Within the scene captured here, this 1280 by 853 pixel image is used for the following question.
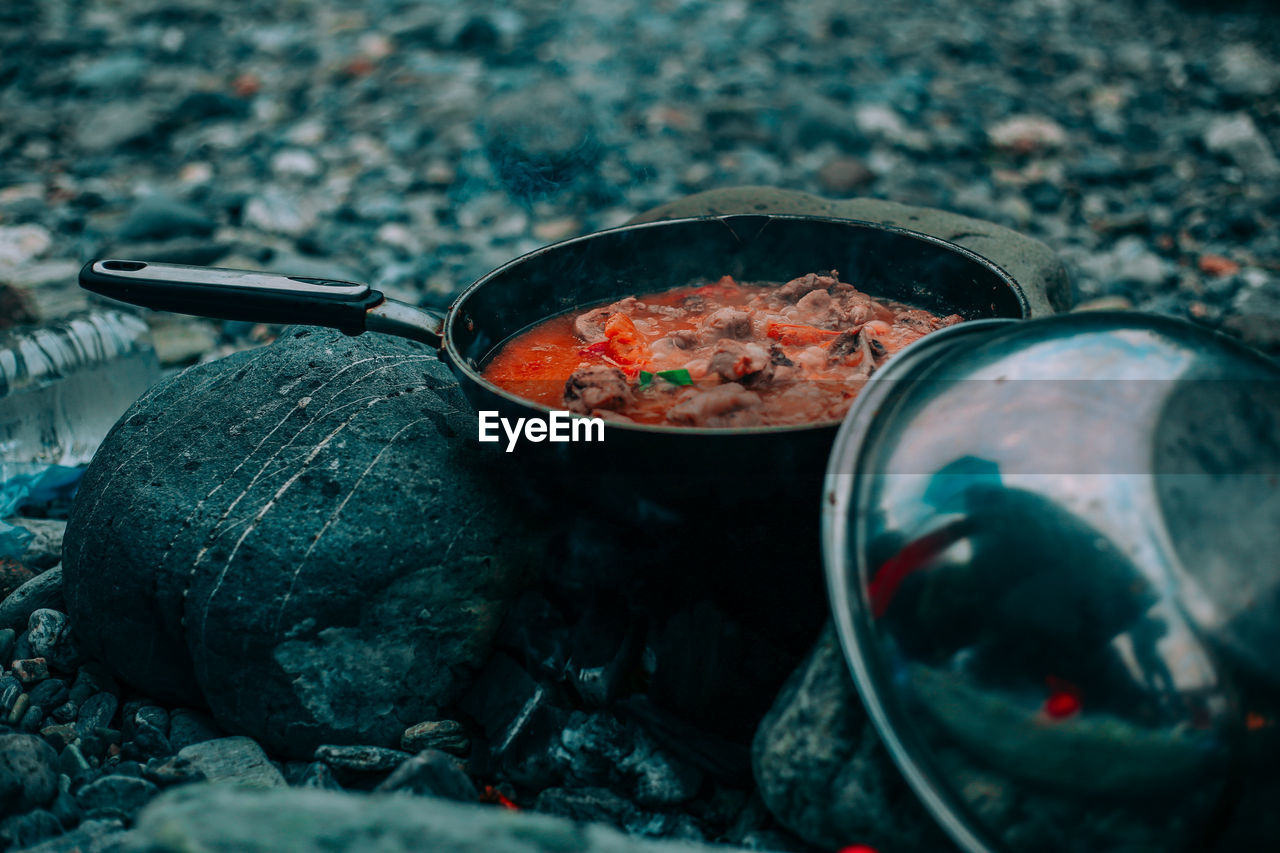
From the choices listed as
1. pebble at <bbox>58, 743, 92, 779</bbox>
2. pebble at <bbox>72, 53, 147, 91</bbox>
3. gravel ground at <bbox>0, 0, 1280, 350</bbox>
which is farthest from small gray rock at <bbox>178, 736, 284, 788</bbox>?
pebble at <bbox>72, 53, 147, 91</bbox>

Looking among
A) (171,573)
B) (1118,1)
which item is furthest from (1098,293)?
(1118,1)

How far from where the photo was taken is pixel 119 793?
84.2 inches

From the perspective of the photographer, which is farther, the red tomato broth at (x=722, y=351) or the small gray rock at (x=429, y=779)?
the red tomato broth at (x=722, y=351)

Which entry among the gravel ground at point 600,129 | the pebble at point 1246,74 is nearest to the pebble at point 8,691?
the gravel ground at point 600,129

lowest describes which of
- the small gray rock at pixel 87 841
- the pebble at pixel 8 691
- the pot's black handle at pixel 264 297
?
the pebble at pixel 8 691

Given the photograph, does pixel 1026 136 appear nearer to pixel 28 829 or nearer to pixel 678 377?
pixel 678 377

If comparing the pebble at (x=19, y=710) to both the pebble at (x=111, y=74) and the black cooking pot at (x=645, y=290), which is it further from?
the pebble at (x=111, y=74)

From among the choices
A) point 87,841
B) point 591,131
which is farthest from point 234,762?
point 591,131

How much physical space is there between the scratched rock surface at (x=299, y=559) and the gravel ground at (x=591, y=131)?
2.26 feet

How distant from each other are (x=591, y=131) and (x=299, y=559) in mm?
5865

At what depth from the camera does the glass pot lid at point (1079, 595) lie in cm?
151

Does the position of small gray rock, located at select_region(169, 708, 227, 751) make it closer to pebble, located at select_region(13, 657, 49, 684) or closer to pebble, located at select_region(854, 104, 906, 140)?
pebble, located at select_region(13, 657, 49, 684)

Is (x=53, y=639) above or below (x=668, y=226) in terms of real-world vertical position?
below

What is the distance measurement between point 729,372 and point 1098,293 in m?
4.09
